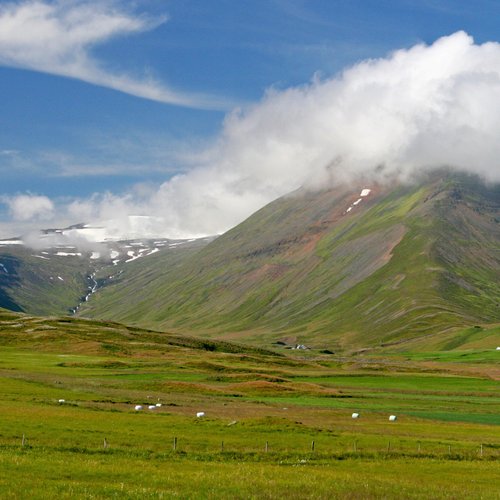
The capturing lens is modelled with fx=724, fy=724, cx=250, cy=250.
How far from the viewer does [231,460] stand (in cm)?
5188

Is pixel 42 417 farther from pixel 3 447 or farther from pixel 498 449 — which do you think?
pixel 498 449

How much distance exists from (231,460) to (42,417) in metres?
22.7

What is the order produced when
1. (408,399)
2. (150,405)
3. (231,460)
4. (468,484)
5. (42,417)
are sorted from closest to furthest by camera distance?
(468,484), (231,460), (42,417), (150,405), (408,399)

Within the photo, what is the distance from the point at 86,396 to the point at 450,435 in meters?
45.7

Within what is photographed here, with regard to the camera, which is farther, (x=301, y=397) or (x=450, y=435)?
(x=301, y=397)

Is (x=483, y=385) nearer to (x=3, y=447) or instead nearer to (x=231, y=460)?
(x=231, y=460)

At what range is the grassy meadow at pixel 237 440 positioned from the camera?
4009 centimetres

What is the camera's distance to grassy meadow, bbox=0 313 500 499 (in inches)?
1578

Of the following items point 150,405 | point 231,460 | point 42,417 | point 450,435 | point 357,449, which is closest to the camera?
point 231,460

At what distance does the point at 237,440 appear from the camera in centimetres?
6147

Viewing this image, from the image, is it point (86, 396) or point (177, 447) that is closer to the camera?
point (177, 447)

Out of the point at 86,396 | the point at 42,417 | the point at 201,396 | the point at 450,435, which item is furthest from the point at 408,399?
the point at 42,417

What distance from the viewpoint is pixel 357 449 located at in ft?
198

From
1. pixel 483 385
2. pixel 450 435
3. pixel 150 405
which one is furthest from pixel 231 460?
pixel 483 385
